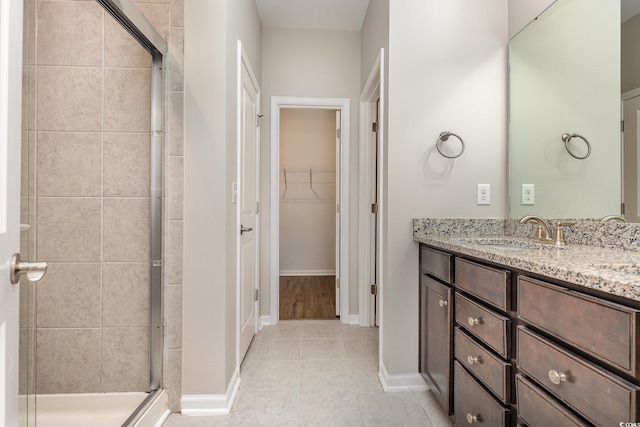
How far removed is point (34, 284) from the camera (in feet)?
3.17

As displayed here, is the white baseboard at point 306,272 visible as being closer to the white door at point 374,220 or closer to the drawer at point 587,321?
the white door at point 374,220

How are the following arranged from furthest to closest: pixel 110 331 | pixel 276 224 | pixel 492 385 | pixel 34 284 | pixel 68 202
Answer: pixel 276 224, pixel 110 331, pixel 68 202, pixel 492 385, pixel 34 284

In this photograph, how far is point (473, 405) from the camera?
4.11ft

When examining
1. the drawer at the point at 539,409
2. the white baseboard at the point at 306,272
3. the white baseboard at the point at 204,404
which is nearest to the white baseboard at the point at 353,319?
the white baseboard at the point at 204,404

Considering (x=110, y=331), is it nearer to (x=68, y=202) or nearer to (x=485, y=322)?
(x=68, y=202)

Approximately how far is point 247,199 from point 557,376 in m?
1.96

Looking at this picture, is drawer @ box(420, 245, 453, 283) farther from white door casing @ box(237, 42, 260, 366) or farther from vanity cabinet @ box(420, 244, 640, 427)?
white door casing @ box(237, 42, 260, 366)

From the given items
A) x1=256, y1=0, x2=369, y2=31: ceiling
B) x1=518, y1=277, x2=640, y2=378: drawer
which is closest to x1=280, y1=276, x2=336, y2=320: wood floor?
x1=518, y1=277, x2=640, y2=378: drawer

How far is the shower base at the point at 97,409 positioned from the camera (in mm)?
1338

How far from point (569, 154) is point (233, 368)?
2.10 meters

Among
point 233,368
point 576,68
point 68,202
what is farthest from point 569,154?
point 68,202

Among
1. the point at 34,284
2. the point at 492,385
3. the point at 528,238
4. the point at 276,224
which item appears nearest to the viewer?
the point at 34,284

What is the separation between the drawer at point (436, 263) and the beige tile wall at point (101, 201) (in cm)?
130

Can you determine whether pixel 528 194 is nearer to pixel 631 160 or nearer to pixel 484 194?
pixel 484 194
